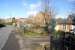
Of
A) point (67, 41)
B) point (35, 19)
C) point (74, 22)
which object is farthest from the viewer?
point (35, 19)

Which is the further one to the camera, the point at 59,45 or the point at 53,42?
the point at 53,42

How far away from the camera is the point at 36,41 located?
4.15m

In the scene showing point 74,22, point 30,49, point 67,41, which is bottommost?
point 30,49

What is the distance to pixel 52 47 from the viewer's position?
2914 mm

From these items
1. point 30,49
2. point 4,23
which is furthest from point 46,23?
point 4,23

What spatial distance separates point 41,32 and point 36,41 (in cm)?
59

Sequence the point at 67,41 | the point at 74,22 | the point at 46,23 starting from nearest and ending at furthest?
the point at 67,41 < the point at 74,22 < the point at 46,23

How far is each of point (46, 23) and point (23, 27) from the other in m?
0.35

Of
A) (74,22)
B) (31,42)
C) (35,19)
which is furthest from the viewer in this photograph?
(31,42)

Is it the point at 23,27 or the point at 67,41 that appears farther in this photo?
the point at 23,27

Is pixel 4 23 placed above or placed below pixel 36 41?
above

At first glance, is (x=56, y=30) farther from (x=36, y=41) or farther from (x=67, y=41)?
(x=36, y=41)

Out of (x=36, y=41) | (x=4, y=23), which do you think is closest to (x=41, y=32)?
(x=36, y=41)

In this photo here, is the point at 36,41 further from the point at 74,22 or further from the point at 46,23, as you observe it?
the point at 74,22
